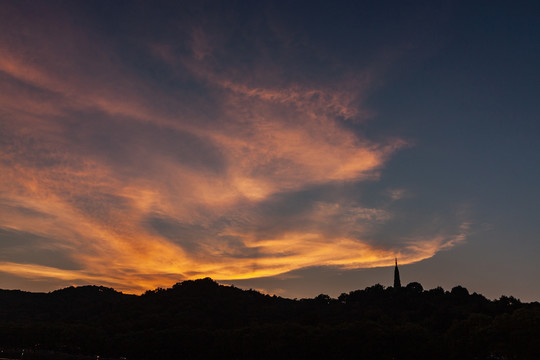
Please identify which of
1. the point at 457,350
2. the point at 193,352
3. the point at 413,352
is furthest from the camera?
the point at 193,352

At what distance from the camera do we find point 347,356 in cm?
8419

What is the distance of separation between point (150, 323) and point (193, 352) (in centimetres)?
2448

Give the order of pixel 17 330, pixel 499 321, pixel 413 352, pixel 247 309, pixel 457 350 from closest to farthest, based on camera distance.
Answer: pixel 499 321 → pixel 457 350 → pixel 413 352 → pixel 17 330 → pixel 247 309

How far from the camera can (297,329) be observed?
305ft

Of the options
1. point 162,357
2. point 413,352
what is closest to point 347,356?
point 413,352

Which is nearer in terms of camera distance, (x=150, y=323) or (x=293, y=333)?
(x=293, y=333)

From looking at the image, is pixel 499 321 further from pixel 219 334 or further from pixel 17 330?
pixel 17 330

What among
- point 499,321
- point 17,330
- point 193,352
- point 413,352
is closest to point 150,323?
point 193,352

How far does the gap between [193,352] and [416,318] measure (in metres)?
61.1

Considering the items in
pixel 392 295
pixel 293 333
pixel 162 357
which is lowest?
pixel 162 357

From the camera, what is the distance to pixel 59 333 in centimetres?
11888

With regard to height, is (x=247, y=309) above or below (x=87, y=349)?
above

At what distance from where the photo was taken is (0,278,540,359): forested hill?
70688 mm

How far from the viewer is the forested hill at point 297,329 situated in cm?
7069
